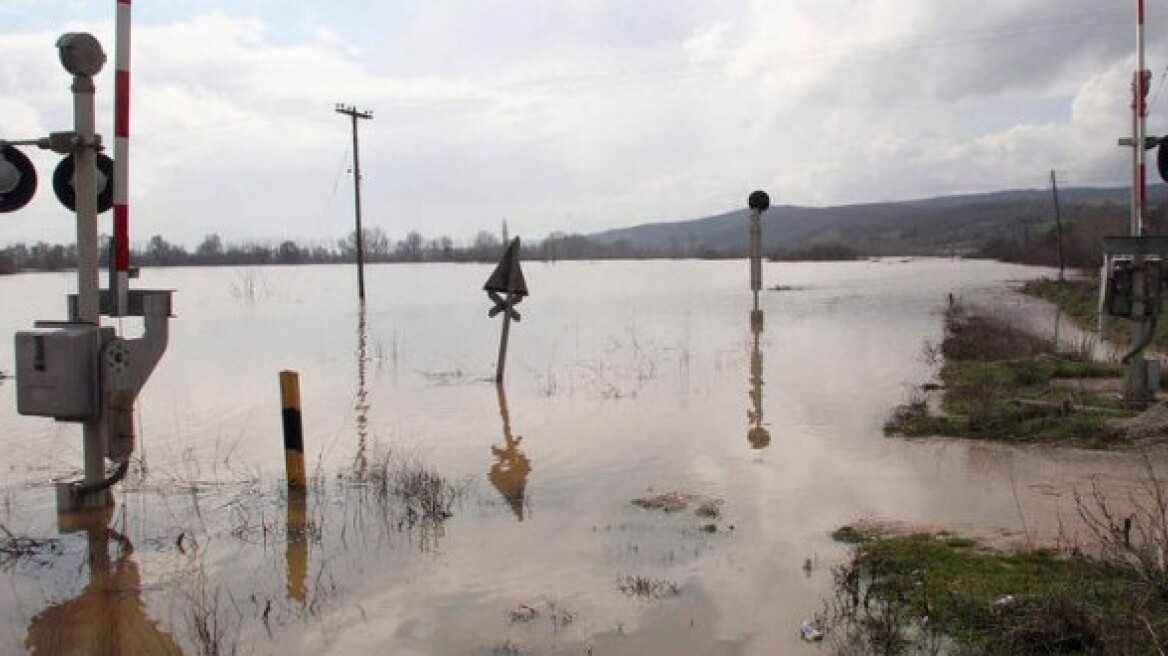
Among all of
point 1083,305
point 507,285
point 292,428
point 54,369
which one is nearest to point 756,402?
point 507,285

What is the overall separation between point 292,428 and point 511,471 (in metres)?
2.33

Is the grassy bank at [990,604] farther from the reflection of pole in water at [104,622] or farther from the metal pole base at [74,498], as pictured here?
the metal pole base at [74,498]

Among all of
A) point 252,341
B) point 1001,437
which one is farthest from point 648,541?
point 252,341

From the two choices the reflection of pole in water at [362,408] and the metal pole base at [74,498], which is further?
the reflection of pole in water at [362,408]

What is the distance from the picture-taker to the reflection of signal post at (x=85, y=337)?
6770 mm

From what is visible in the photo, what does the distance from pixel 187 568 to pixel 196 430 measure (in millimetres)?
6293

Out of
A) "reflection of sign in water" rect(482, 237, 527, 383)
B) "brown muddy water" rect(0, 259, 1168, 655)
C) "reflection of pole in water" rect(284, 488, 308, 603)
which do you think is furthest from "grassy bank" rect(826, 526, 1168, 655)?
"reflection of sign in water" rect(482, 237, 527, 383)

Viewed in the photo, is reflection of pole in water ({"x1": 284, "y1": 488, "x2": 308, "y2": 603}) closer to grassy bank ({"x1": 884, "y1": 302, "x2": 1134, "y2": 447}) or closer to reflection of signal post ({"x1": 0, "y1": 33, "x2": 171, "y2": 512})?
reflection of signal post ({"x1": 0, "y1": 33, "x2": 171, "y2": 512})

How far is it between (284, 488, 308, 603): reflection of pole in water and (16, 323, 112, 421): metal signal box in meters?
1.71

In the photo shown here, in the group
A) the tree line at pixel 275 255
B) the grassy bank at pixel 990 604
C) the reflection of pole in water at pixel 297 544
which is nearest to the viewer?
the grassy bank at pixel 990 604

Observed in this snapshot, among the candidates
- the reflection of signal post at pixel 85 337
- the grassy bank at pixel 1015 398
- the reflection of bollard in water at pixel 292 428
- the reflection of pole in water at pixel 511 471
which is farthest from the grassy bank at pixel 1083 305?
the reflection of signal post at pixel 85 337

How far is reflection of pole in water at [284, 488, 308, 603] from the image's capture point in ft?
20.9

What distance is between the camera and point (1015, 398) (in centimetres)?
1204

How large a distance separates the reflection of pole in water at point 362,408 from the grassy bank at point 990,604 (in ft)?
16.7
